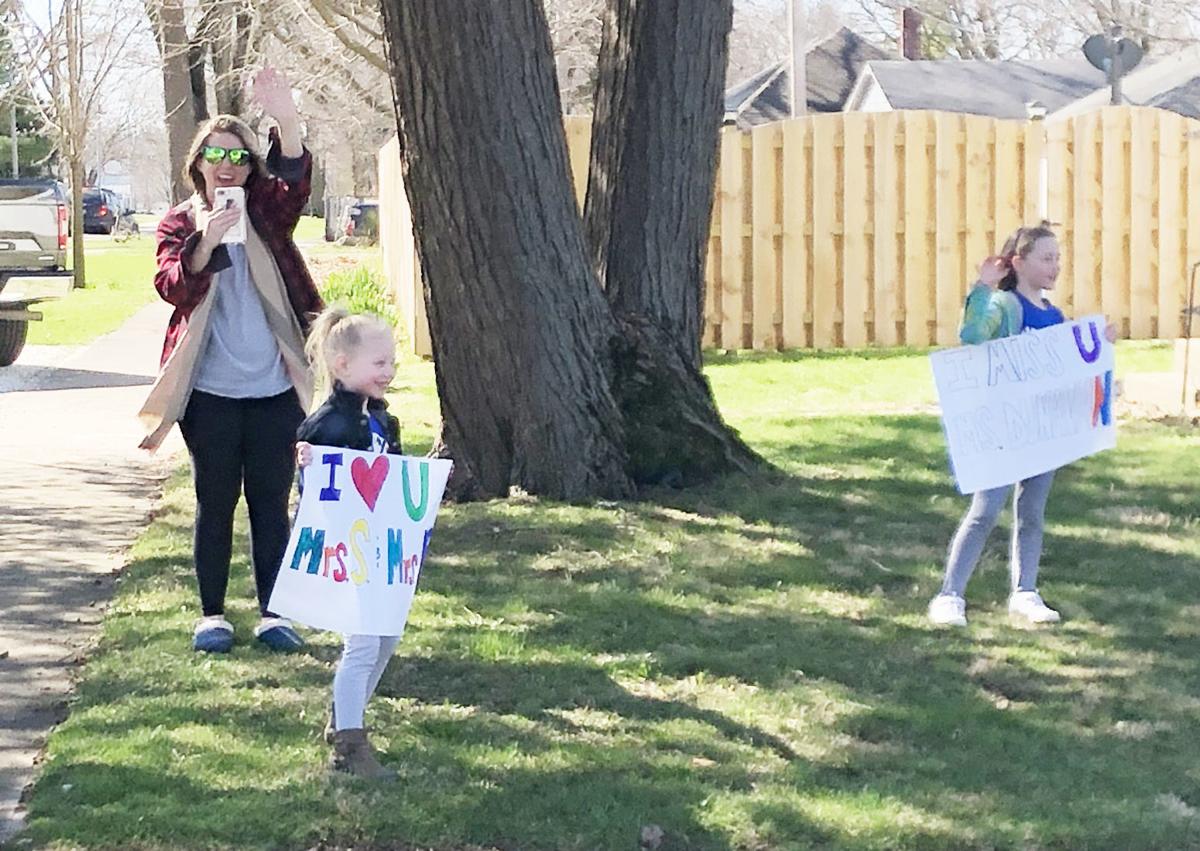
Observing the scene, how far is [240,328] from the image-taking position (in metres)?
6.05

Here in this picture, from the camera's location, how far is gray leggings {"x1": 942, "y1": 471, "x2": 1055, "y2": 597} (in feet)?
21.7

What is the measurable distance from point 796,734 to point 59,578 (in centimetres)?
371

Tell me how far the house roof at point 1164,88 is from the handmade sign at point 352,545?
23.4 m

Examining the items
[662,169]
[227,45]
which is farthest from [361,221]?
[662,169]

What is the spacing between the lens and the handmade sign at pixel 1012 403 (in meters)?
6.55

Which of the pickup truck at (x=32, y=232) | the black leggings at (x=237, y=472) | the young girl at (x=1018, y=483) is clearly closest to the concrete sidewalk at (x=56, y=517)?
the black leggings at (x=237, y=472)

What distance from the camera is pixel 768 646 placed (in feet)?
20.8

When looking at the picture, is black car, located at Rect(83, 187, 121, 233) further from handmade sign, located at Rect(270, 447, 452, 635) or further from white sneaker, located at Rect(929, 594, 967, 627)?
handmade sign, located at Rect(270, 447, 452, 635)

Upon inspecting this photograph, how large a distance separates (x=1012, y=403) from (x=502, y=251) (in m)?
2.61

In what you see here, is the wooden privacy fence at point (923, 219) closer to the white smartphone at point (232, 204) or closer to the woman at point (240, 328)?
the woman at point (240, 328)

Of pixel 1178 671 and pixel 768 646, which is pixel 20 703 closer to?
pixel 768 646

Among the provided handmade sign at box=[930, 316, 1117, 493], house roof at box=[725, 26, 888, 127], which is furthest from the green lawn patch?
house roof at box=[725, 26, 888, 127]

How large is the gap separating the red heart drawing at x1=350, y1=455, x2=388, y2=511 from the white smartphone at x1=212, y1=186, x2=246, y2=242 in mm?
1274

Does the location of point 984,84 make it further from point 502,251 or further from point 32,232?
point 502,251
